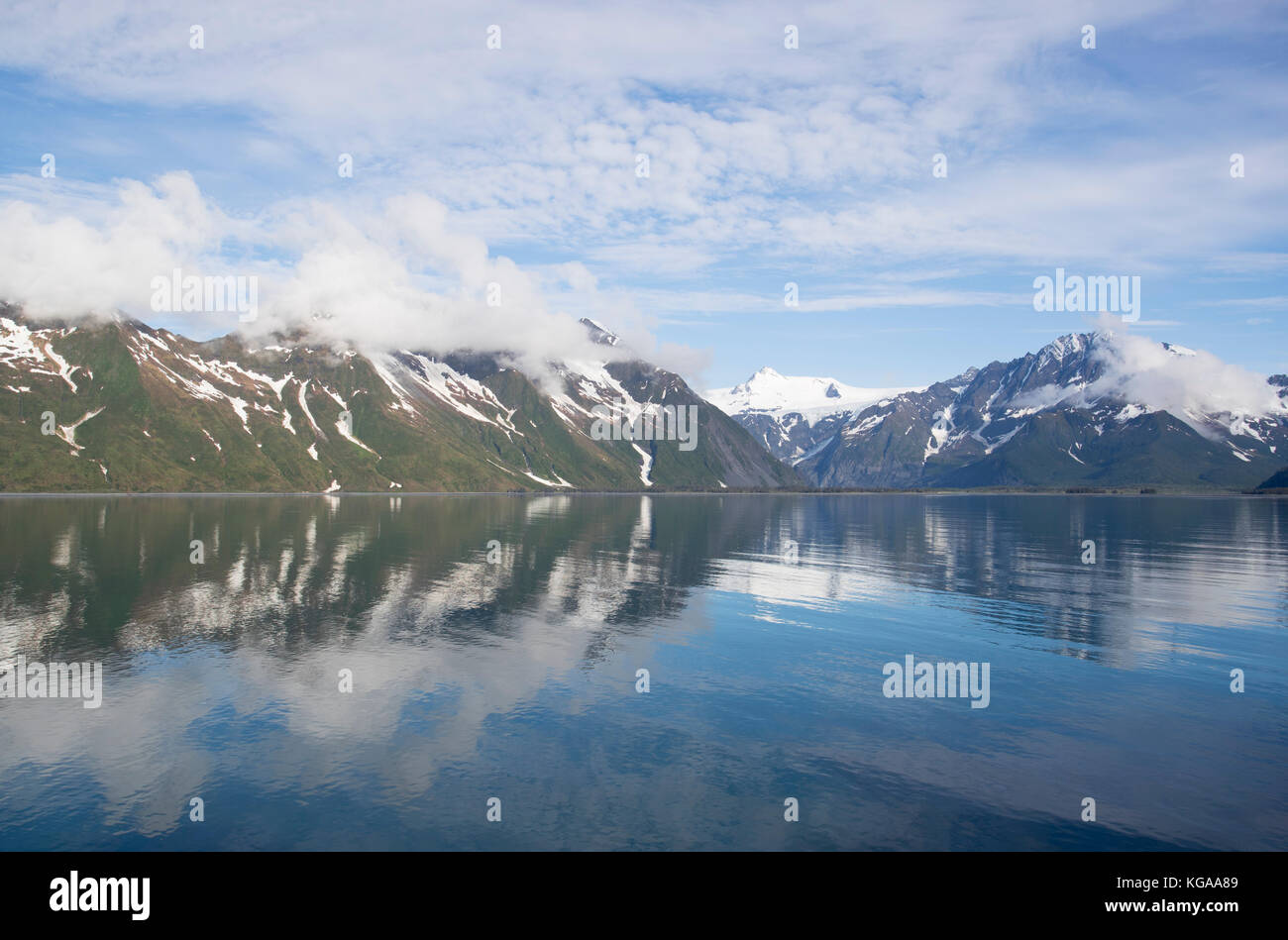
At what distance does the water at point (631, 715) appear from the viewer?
3278 cm

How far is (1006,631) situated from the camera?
69688 millimetres

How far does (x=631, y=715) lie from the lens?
46.7 m

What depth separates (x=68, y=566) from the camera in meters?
99.2

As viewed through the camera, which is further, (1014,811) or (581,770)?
(581,770)

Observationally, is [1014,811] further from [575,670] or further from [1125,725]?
[575,670]

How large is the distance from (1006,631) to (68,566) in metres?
108

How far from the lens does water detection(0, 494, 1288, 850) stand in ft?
108
